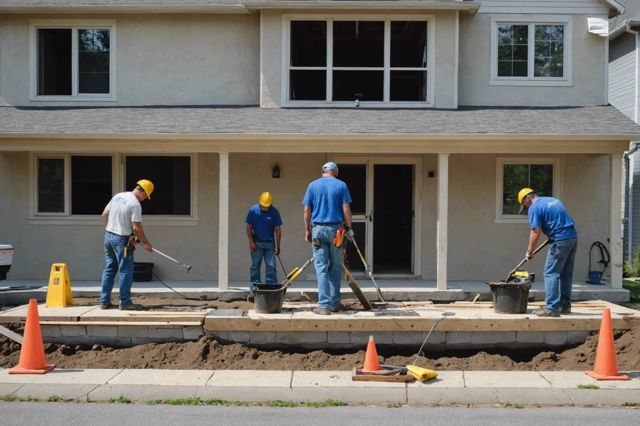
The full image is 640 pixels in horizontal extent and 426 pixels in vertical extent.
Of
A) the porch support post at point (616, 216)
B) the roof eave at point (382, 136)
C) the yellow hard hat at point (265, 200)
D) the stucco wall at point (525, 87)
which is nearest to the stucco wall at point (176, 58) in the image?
the roof eave at point (382, 136)

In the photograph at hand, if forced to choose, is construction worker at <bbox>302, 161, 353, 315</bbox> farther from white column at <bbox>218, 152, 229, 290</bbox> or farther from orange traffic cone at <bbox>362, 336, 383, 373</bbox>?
white column at <bbox>218, 152, 229, 290</bbox>

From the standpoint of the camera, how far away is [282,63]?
13.5 m

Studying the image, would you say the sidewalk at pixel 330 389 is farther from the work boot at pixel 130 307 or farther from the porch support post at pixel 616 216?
the porch support post at pixel 616 216

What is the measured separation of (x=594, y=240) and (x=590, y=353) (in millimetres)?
5568

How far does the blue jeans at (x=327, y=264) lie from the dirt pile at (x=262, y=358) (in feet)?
2.52


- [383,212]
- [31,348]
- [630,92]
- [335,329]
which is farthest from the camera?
[630,92]

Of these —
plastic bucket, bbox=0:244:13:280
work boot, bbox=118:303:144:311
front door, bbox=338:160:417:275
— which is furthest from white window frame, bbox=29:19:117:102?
work boot, bbox=118:303:144:311

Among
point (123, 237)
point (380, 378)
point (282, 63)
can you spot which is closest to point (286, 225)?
point (282, 63)

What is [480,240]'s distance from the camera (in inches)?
535

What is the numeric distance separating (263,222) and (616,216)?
6.21 meters

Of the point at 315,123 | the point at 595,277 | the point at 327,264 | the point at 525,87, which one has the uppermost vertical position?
the point at 525,87

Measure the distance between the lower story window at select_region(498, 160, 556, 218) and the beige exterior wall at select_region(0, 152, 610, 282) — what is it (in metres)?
0.25

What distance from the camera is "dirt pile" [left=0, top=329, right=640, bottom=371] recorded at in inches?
333

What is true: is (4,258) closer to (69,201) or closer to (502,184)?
(69,201)
